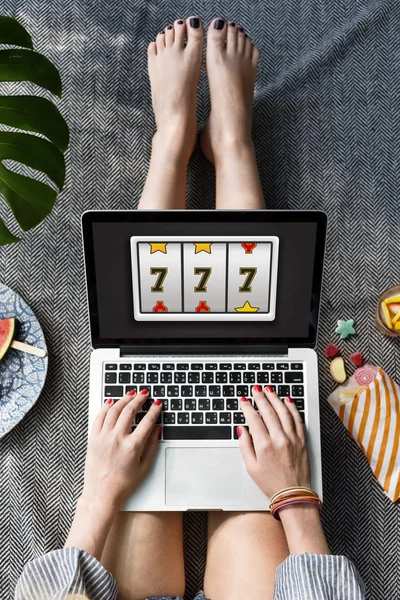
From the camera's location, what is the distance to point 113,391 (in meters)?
1.07

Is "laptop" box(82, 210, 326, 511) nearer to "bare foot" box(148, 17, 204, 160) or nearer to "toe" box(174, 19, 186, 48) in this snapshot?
"bare foot" box(148, 17, 204, 160)

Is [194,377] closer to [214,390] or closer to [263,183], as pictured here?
[214,390]

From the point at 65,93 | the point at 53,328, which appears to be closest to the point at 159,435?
the point at 53,328

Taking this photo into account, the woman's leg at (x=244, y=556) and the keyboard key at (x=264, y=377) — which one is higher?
the keyboard key at (x=264, y=377)

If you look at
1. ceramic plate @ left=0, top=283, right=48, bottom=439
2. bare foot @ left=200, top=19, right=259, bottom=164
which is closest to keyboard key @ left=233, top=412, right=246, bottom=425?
ceramic plate @ left=0, top=283, right=48, bottom=439

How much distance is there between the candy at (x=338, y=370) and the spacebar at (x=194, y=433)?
0.31m

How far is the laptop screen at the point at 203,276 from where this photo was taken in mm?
968

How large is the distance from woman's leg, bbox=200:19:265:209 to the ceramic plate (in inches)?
17.8

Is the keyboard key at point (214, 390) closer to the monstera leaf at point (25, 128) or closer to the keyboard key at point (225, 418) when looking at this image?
the keyboard key at point (225, 418)

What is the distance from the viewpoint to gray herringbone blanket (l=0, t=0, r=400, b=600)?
120 cm

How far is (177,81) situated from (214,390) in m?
0.69

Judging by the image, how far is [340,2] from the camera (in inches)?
55.9

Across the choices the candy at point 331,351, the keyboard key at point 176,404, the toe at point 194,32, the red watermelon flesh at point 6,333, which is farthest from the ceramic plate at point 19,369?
the toe at point 194,32

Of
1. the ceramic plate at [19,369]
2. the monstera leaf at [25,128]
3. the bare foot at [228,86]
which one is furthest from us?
the bare foot at [228,86]
